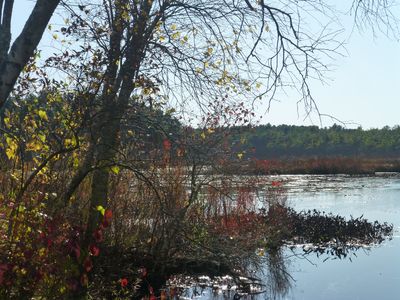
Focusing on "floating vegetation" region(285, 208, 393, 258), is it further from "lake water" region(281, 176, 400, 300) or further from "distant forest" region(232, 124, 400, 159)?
"distant forest" region(232, 124, 400, 159)

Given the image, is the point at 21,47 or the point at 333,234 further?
the point at 333,234

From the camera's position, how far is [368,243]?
12820 millimetres

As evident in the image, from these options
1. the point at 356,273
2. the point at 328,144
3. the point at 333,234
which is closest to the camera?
the point at 356,273

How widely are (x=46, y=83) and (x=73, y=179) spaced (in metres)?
1.16

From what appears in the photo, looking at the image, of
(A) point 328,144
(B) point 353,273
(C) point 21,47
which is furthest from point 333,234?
(A) point 328,144

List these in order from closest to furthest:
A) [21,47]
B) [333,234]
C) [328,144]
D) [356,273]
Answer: [21,47]
[356,273]
[333,234]
[328,144]

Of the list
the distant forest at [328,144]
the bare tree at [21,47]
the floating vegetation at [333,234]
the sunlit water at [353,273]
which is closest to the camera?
the bare tree at [21,47]

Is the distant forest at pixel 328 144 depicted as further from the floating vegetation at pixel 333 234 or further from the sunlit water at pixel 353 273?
the sunlit water at pixel 353 273

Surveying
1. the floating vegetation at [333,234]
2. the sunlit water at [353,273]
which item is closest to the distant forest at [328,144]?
the floating vegetation at [333,234]

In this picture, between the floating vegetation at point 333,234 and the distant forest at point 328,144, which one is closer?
the floating vegetation at point 333,234

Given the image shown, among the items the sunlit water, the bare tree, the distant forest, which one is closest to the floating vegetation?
the sunlit water

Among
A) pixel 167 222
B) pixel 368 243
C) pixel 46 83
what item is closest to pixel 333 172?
pixel 368 243

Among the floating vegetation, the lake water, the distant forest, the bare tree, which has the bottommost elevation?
the lake water

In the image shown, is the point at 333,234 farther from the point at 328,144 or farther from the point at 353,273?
the point at 328,144
